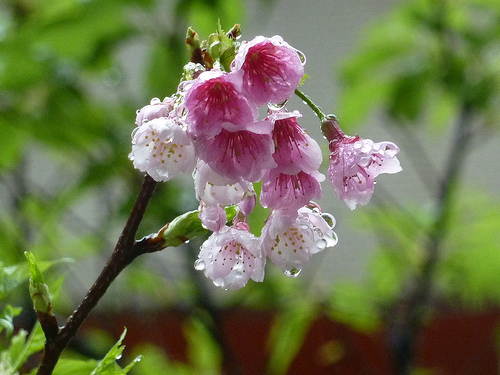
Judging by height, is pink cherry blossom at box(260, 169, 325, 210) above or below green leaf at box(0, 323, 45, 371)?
above

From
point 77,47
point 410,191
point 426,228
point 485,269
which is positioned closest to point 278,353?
point 426,228

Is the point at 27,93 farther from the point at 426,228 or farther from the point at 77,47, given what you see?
the point at 426,228

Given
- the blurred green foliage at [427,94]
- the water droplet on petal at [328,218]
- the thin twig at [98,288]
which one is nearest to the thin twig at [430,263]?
the blurred green foliage at [427,94]

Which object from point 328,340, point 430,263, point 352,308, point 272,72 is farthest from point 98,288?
point 328,340

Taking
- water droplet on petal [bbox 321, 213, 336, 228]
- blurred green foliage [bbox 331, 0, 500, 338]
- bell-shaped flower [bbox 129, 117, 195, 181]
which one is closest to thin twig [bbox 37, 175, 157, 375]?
bell-shaped flower [bbox 129, 117, 195, 181]

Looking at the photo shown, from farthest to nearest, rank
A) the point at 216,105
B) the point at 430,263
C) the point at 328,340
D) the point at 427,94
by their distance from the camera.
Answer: the point at 328,340
the point at 427,94
the point at 430,263
the point at 216,105

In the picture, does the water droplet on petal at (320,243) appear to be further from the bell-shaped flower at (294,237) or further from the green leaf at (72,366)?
the green leaf at (72,366)

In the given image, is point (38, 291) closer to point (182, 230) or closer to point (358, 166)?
point (182, 230)

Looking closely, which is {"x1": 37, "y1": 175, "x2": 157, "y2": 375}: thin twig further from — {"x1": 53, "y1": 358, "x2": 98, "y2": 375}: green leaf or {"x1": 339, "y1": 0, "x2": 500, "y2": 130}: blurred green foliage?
{"x1": 339, "y1": 0, "x2": 500, "y2": 130}: blurred green foliage
